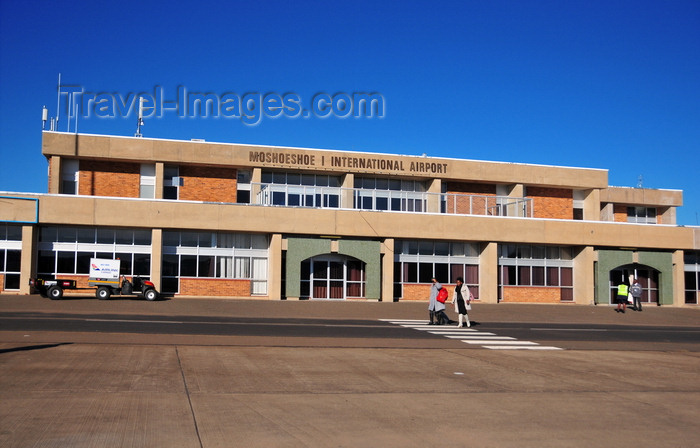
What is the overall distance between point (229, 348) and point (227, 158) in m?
24.1

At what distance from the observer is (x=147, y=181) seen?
127 ft

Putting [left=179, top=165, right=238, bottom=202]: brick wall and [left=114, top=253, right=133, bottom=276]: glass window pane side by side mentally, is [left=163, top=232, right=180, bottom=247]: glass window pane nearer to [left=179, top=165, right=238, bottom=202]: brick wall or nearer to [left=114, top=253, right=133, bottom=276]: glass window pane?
[left=114, top=253, right=133, bottom=276]: glass window pane

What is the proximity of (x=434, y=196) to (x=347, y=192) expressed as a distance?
5.62m

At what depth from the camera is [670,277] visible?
43.4 m

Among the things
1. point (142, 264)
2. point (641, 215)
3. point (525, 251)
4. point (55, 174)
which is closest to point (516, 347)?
point (142, 264)

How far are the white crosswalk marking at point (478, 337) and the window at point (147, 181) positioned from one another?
63.3 ft

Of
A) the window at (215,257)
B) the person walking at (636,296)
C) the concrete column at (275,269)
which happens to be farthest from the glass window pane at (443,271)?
the person walking at (636,296)

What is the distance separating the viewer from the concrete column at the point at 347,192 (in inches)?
1601

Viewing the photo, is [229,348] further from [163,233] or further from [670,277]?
[670,277]

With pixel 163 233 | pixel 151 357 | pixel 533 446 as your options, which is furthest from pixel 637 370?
pixel 163 233

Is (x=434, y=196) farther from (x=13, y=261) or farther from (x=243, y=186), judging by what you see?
(x=13, y=261)

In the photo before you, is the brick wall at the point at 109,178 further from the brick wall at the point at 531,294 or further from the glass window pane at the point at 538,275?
the glass window pane at the point at 538,275

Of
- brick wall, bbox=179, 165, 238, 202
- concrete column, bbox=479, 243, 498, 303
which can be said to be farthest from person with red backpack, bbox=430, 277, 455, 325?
brick wall, bbox=179, 165, 238, 202

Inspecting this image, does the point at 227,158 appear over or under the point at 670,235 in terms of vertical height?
over
